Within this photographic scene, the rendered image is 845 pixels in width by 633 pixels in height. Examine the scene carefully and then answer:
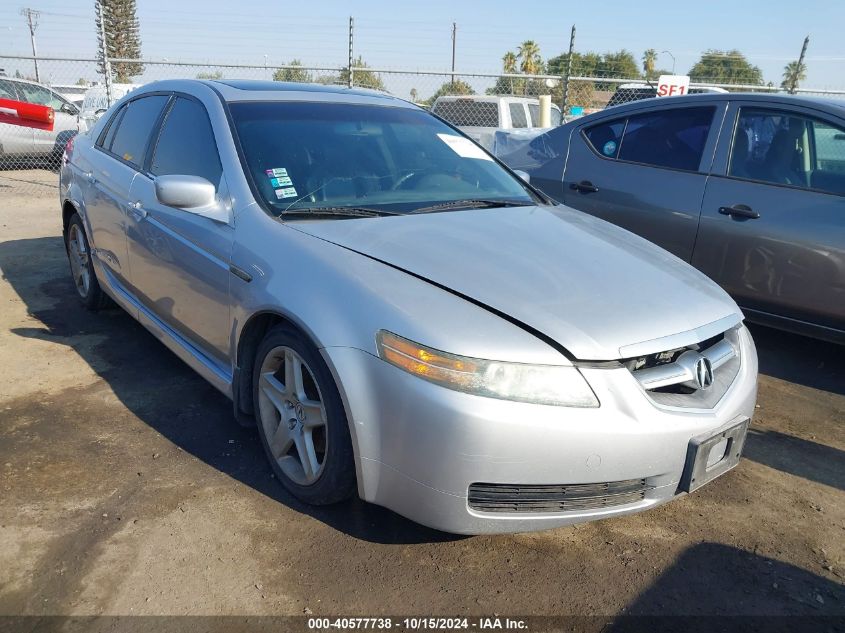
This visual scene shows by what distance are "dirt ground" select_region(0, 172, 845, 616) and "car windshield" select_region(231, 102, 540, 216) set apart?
1.22m

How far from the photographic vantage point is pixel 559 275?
2.56 meters

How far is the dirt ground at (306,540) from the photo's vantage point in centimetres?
228

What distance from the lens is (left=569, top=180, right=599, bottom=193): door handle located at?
16.5 ft

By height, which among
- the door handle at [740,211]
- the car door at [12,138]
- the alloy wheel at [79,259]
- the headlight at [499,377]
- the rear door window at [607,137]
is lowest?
the car door at [12,138]

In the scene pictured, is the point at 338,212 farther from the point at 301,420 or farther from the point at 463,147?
the point at 463,147

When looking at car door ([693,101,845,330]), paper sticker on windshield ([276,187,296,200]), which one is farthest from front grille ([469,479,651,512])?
car door ([693,101,845,330])

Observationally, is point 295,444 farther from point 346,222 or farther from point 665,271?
point 665,271

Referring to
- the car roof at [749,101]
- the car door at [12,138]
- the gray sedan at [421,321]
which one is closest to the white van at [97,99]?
the car door at [12,138]

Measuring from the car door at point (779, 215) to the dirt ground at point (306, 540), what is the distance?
2.56 feet

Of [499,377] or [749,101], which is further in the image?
[749,101]

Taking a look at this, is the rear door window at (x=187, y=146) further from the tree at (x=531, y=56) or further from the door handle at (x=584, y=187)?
the tree at (x=531, y=56)

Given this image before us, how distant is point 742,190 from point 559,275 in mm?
2400

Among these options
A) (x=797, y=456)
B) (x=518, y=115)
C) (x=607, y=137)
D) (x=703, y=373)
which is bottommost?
(x=797, y=456)

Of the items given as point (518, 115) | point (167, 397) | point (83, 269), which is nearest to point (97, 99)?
point (518, 115)
